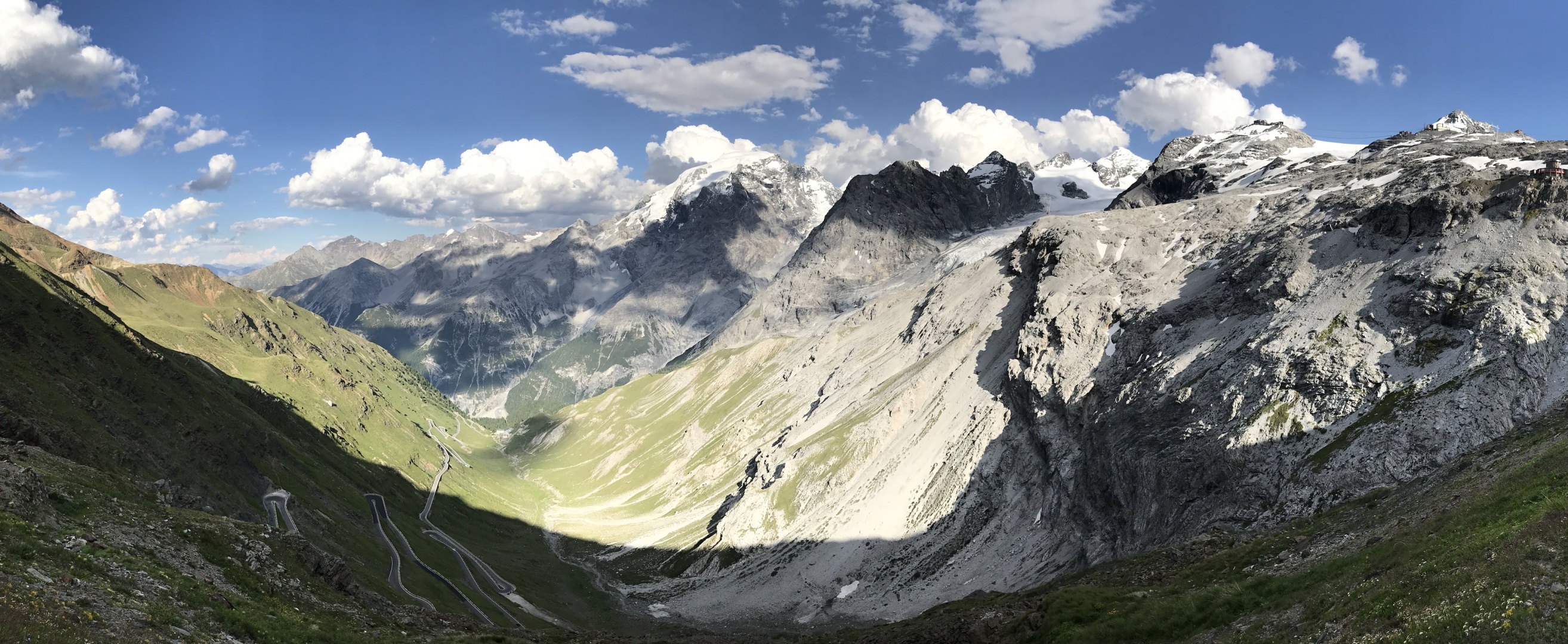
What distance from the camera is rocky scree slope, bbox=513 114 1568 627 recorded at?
75000 mm

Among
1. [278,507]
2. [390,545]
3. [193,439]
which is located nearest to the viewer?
[193,439]

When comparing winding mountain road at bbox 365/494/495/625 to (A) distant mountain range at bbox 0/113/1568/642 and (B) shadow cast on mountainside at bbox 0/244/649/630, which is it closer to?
(A) distant mountain range at bbox 0/113/1568/642

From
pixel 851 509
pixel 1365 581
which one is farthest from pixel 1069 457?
pixel 1365 581

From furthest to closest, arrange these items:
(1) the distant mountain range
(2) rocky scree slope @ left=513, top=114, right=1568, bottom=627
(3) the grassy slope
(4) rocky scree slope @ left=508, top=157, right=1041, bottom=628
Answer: (4) rocky scree slope @ left=508, top=157, right=1041, bottom=628, (3) the grassy slope, (2) rocky scree slope @ left=513, top=114, right=1568, bottom=627, (1) the distant mountain range

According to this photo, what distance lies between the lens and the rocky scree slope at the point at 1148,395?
75.0m

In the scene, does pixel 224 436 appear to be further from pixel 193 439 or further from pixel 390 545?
pixel 390 545

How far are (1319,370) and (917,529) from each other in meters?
61.5

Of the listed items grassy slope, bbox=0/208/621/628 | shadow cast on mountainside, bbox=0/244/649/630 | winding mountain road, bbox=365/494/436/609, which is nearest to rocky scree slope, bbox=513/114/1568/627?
grassy slope, bbox=0/208/621/628

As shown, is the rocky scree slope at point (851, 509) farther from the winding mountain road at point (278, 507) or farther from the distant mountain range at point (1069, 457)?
the winding mountain road at point (278, 507)

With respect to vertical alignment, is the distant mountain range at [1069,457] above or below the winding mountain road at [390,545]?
above

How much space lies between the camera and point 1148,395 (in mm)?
102188

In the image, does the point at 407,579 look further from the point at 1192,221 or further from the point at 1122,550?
the point at 1192,221

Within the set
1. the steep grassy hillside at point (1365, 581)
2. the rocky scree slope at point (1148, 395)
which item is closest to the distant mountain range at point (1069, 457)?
the steep grassy hillside at point (1365, 581)

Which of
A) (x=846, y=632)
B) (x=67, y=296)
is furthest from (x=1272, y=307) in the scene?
(x=67, y=296)
